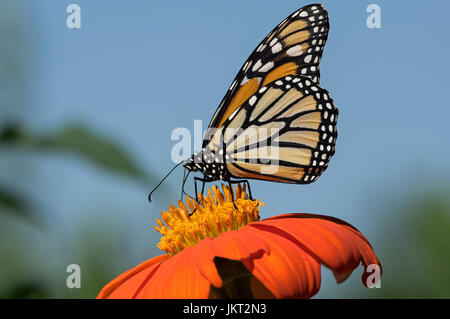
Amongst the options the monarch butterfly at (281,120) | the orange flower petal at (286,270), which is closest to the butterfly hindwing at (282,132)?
the monarch butterfly at (281,120)

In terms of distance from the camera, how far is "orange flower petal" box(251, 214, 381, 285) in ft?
5.31

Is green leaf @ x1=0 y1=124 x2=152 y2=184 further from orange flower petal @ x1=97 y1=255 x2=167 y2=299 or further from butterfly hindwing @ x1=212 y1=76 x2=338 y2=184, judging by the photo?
butterfly hindwing @ x1=212 y1=76 x2=338 y2=184

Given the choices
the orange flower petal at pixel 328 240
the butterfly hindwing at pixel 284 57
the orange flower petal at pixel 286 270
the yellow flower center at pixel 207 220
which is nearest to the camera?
the orange flower petal at pixel 286 270

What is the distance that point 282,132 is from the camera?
8.05ft

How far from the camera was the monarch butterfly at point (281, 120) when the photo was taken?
2.36 metres

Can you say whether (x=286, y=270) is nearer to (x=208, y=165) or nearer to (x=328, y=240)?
(x=328, y=240)

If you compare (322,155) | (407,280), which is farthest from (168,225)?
(407,280)

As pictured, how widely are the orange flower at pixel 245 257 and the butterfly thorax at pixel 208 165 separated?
402 mm

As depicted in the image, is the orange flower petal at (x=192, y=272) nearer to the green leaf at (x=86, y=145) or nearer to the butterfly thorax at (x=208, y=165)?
the green leaf at (x=86, y=145)

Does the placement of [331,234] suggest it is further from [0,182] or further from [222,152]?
[0,182]

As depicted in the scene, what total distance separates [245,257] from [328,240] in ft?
1.00

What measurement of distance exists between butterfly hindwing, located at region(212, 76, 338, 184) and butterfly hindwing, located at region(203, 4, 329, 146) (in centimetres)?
13

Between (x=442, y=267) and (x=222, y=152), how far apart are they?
489 inches

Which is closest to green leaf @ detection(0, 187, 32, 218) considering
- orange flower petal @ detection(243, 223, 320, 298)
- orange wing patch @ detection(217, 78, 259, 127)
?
orange flower petal @ detection(243, 223, 320, 298)
